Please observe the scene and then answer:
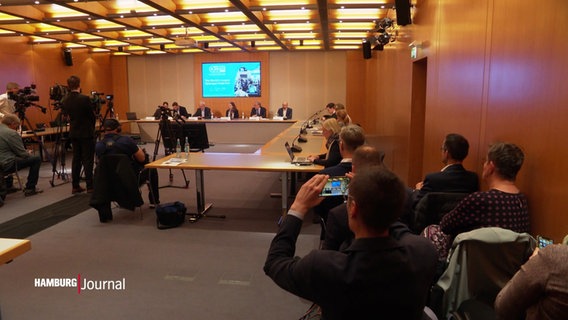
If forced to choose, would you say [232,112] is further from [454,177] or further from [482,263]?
[482,263]

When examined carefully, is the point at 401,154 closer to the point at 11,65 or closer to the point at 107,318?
the point at 107,318

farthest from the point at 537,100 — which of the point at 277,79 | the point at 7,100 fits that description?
the point at 277,79

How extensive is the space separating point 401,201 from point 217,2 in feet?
22.0

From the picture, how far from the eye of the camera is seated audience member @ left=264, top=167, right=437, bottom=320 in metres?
1.06

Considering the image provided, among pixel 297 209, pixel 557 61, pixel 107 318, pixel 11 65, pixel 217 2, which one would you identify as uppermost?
pixel 217 2

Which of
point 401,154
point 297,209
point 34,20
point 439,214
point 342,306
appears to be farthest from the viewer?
point 34,20

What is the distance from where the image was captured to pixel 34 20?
24.5ft

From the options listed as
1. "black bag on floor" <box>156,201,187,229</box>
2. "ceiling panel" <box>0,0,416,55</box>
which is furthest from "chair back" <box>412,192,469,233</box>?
"ceiling panel" <box>0,0,416,55</box>

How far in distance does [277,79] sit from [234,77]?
1475 mm

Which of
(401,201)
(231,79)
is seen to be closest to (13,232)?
(401,201)

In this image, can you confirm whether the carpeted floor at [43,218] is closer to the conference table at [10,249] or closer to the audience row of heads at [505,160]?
the conference table at [10,249]

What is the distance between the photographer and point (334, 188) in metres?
1.30

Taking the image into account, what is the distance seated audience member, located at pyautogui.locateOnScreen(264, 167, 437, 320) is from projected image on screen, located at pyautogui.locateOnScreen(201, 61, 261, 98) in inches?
508

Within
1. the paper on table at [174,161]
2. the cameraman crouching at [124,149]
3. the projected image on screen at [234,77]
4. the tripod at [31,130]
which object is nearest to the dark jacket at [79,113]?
the cameraman crouching at [124,149]
